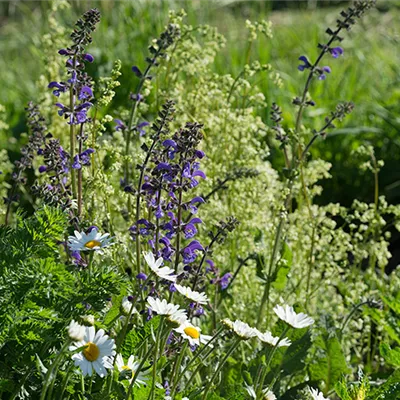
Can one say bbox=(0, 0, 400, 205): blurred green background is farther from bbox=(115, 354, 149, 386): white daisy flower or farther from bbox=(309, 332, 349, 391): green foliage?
bbox=(115, 354, 149, 386): white daisy flower

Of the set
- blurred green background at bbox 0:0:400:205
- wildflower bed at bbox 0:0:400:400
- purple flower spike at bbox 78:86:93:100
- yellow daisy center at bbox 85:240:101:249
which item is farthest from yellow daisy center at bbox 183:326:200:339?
blurred green background at bbox 0:0:400:205

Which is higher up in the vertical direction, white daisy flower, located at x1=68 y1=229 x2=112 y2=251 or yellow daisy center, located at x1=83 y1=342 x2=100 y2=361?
white daisy flower, located at x1=68 y1=229 x2=112 y2=251

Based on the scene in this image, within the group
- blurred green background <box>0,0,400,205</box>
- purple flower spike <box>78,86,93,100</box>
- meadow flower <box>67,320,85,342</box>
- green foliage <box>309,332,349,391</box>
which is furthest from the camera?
blurred green background <box>0,0,400,205</box>

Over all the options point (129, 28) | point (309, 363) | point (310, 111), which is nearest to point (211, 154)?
point (309, 363)

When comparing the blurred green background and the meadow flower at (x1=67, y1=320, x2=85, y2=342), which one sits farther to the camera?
the blurred green background

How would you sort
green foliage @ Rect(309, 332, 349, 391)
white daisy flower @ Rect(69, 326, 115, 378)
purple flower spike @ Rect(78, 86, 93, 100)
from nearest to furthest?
white daisy flower @ Rect(69, 326, 115, 378)
purple flower spike @ Rect(78, 86, 93, 100)
green foliage @ Rect(309, 332, 349, 391)

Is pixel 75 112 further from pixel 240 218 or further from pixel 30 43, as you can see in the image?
pixel 30 43

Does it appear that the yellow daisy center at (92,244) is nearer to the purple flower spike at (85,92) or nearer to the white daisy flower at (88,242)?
the white daisy flower at (88,242)

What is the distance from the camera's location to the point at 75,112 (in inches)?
85.9

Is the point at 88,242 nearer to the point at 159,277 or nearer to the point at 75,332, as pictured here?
the point at 159,277

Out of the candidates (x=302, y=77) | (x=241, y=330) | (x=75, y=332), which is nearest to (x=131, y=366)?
(x=241, y=330)

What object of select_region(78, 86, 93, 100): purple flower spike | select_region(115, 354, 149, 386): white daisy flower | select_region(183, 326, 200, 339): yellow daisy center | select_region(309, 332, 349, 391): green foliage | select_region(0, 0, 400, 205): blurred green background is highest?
select_region(0, 0, 400, 205): blurred green background

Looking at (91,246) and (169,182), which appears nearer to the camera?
(91,246)

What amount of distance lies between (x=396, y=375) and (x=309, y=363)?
1.47ft
